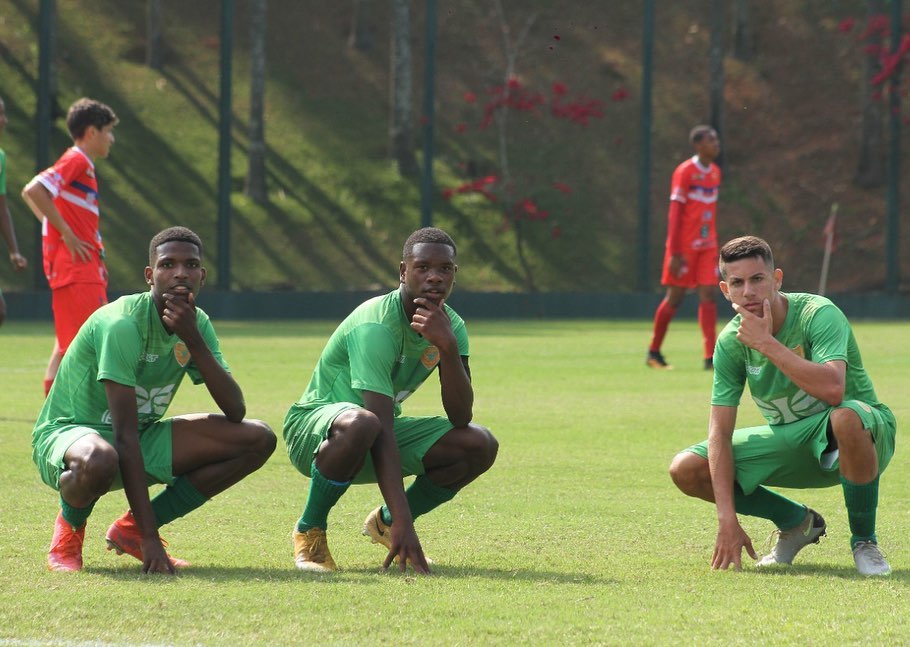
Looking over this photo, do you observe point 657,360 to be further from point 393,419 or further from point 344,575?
point 344,575

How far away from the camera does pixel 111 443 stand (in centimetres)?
627

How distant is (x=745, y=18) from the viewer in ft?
135

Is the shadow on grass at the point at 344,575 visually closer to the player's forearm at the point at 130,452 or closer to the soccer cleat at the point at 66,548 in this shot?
the soccer cleat at the point at 66,548

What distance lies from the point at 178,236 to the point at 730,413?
233 centimetres

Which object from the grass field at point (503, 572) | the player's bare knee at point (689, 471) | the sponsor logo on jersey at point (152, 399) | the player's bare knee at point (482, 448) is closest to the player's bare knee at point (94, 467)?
the grass field at point (503, 572)

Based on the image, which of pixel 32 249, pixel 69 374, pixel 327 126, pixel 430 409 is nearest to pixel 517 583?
pixel 69 374

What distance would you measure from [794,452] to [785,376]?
1.01 feet

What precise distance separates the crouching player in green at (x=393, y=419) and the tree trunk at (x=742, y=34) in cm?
3623

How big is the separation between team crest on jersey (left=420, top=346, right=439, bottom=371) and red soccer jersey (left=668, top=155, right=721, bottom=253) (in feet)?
33.3

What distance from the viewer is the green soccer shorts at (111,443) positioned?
6.09 m

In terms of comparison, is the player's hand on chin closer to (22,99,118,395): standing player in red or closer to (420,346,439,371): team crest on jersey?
(420,346,439,371): team crest on jersey

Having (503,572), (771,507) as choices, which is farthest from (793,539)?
(503,572)

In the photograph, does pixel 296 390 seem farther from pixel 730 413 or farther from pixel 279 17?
pixel 279 17

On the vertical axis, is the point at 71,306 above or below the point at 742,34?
below
